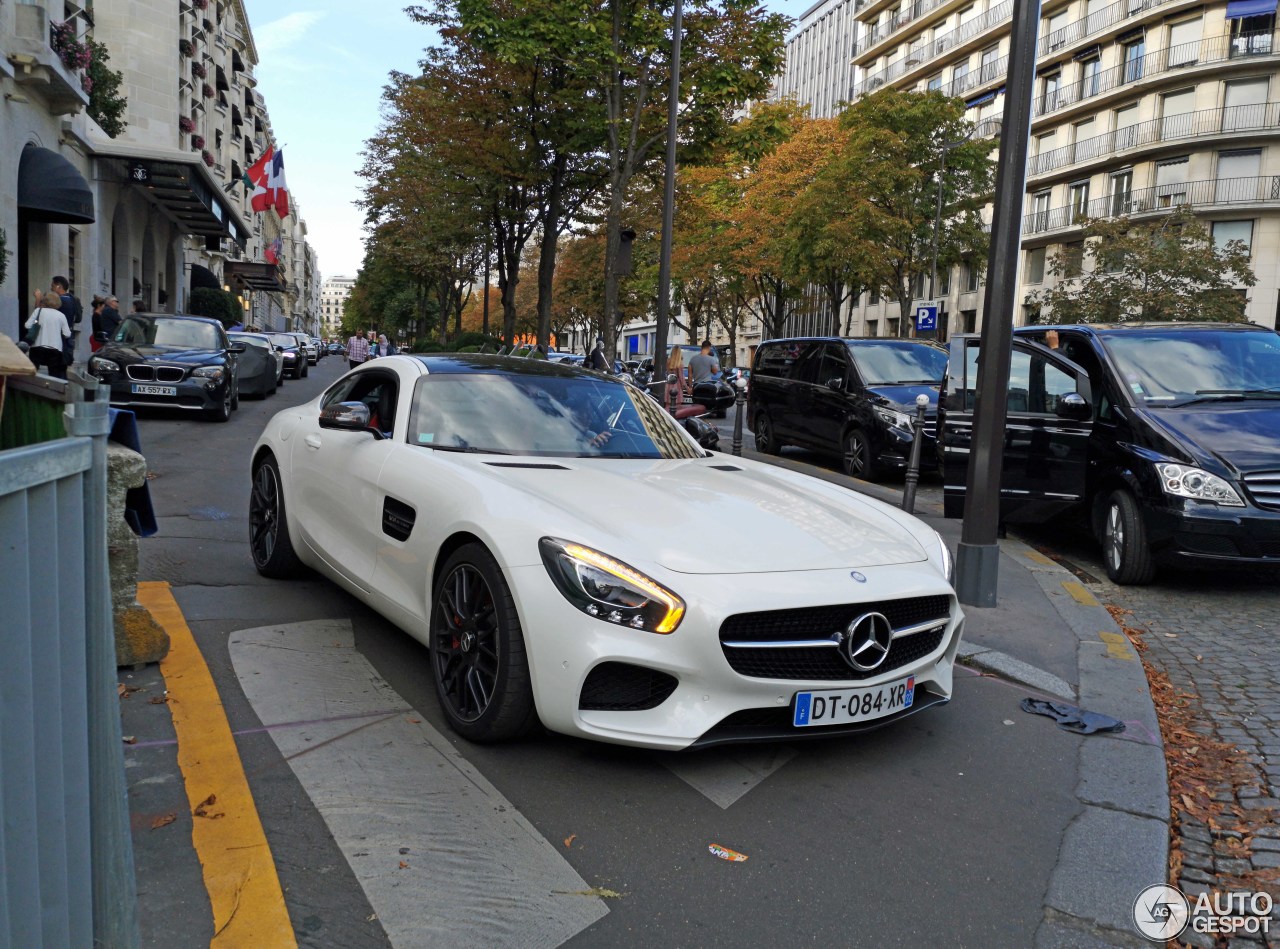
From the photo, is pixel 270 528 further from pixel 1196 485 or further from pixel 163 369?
pixel 163 369

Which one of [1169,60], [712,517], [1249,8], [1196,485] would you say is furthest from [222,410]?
[1169,60]

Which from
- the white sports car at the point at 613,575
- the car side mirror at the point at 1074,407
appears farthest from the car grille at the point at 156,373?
the car side mirror at the point at 1074,407

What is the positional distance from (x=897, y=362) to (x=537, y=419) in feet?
28.7

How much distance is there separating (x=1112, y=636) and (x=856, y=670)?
2.78 m

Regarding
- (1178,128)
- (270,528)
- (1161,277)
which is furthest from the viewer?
(1178,128)

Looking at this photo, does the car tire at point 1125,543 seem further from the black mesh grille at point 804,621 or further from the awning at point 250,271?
the awning at point 250,271

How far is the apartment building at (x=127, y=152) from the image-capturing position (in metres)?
19.2

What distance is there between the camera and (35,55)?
18.7 metres

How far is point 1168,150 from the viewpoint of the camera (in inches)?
1587

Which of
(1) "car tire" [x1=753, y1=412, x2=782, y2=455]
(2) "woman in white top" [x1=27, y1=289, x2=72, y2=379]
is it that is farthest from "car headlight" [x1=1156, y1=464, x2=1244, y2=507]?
(2) "woman in white top" [x1=27, y1=289, x2=72, y2=379]

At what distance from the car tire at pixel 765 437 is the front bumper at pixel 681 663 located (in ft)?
36.9

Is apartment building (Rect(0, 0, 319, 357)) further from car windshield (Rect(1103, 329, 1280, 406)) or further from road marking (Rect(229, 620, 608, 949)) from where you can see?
car windshield (Rect(1103, 329, 1280, 406))

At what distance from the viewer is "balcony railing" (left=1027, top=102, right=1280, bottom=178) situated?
38.2 meters

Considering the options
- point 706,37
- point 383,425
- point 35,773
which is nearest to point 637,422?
point 383,425
